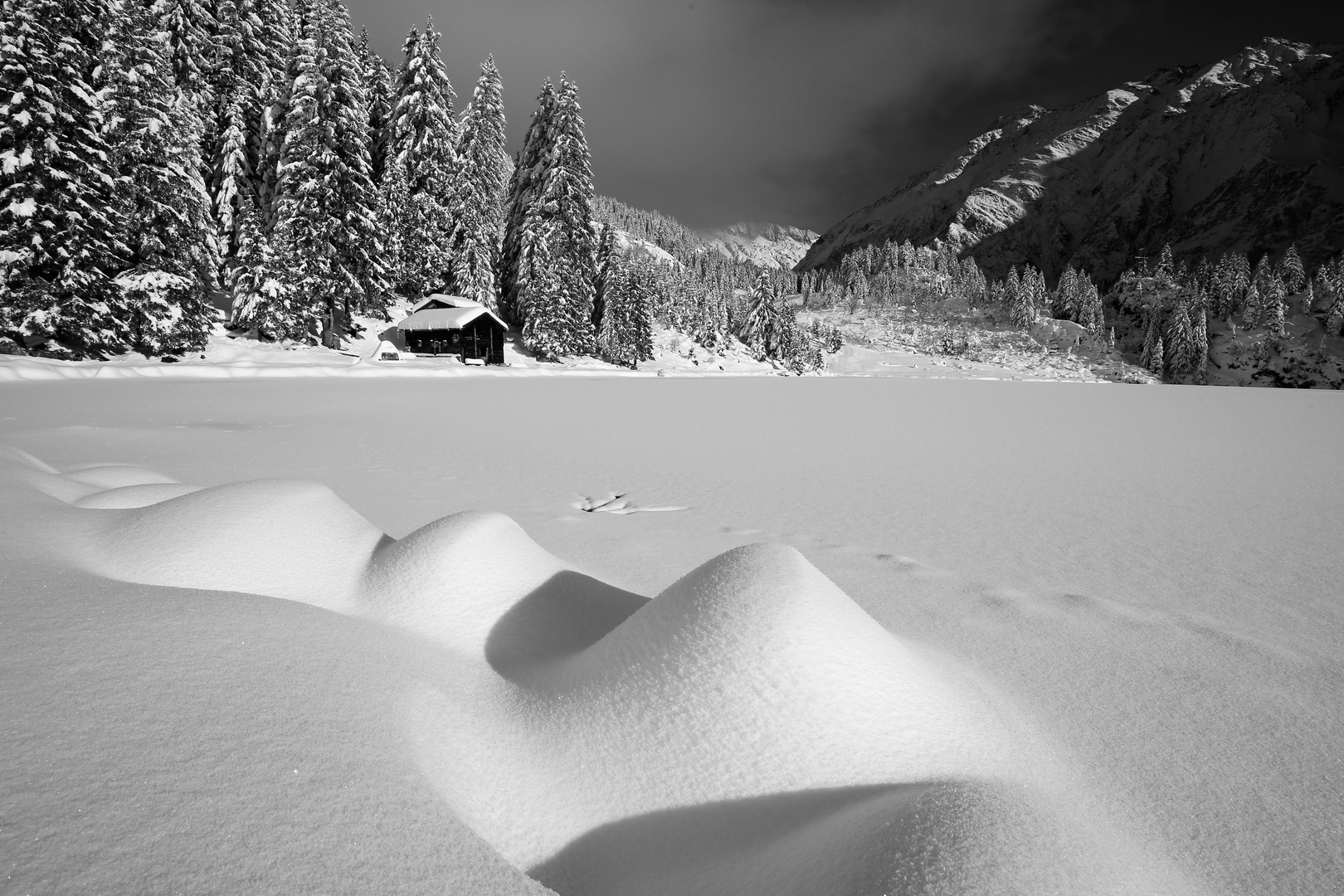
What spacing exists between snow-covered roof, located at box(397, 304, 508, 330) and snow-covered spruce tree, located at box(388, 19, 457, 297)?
122 inches

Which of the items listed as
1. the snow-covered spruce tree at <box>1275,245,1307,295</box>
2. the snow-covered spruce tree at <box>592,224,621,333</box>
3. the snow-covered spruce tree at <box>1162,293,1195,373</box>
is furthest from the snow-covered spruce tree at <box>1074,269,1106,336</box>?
the snow-covered spruce tree at <box>592,224,621,333</box>

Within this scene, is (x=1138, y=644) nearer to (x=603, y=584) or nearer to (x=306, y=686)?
(x=603, y=584)

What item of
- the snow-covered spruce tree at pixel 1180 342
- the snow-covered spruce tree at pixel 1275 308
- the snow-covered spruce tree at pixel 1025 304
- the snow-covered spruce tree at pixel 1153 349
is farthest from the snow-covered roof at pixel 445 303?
the snow-covered spruce tree at pixel 1025 304

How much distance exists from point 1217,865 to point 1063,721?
65cm

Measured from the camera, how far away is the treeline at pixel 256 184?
17953 millimetres

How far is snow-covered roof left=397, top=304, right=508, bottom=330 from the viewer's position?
30578mm

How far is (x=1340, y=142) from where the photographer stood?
500ft

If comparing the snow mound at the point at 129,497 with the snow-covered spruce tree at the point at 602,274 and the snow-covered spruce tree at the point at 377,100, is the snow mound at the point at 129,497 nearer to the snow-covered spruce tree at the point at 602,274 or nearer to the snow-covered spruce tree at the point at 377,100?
the snow-covered spruce tree at the point at 377,100

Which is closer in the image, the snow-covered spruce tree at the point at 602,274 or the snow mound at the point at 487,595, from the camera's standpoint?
the snow mound at the point at 487,595

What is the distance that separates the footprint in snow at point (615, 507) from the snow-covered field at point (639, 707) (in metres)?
0.94

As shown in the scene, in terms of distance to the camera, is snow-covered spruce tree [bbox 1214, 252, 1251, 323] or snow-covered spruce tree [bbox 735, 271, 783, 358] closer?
snow-covered spruce tree [bbox 735, 271, 783, 358]

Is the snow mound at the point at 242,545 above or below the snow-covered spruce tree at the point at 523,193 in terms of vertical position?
below

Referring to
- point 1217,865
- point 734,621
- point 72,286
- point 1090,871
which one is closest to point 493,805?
point 734,621

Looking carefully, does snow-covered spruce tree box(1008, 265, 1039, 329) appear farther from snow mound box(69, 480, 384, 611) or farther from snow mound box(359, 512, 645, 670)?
snow mound box(69, 480, 384, 611)
